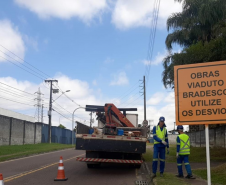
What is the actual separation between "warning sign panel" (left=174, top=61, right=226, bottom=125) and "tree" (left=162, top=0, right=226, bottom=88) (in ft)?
31.1

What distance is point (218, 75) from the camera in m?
5.53

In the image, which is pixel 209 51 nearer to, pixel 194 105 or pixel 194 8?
pixel 194 8

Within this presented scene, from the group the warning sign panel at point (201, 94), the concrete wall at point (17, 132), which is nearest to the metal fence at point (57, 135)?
the concrete wall at point (17, 132)

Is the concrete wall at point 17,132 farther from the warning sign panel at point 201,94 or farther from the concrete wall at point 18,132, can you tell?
the warning sign panel at point 201,94

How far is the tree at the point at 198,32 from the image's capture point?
1565 centimetres

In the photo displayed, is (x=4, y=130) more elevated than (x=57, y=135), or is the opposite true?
(x=4, y=130)

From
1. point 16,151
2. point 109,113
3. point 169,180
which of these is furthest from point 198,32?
point 16,151

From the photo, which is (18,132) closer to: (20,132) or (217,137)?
(20,132)

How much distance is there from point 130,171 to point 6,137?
2476cm

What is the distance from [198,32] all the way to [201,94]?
1652 cm

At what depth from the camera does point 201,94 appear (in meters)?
5.56

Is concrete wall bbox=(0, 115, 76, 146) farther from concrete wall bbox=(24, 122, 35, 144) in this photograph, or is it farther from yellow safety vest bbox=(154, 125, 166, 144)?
yellow safety vest bbox=(154, 125, 166, 144)

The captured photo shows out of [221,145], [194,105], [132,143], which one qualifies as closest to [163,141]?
[132,143]

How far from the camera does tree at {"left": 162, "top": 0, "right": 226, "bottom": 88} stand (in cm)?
1565
